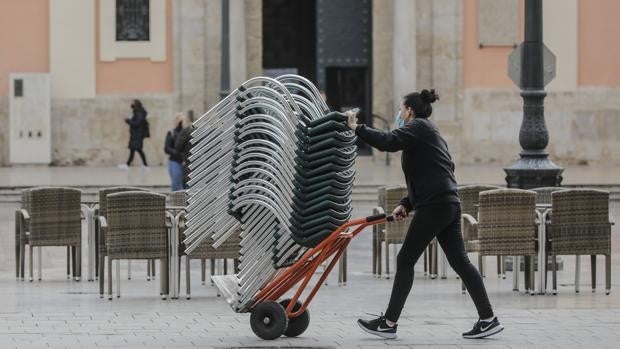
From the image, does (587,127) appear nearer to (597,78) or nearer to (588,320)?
(597,78)

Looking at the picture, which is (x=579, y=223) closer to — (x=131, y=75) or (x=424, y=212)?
(x=424, y=212)

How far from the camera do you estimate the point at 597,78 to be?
3922cm

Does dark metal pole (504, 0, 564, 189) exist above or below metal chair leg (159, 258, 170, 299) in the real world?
above

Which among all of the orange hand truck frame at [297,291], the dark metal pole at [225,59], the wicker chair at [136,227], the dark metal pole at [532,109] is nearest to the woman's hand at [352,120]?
the orange hand truck frame at [297,291]

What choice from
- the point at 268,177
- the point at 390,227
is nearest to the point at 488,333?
the point at 268,177

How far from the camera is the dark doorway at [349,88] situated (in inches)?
1601

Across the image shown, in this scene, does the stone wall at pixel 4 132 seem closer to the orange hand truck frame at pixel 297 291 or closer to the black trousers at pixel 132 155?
the black trousers at pixel 132 155

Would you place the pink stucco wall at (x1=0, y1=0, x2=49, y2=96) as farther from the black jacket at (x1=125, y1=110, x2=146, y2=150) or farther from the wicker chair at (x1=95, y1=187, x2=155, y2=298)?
the wicker chair at (x1=95, y1=187, x2=155, y2=298)

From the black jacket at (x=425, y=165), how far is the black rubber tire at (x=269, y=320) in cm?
118

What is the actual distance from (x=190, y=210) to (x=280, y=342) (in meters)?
1.35

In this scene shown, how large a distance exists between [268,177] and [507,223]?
3501 mm

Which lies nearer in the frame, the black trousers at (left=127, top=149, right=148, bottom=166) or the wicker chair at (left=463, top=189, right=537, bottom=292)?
the wicker chair at (left=463, top=189, right=537, bottom=292)

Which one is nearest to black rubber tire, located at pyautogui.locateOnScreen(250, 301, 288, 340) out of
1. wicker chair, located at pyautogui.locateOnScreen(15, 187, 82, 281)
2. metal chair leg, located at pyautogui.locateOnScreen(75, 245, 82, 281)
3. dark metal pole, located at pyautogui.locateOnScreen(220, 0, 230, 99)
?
wicker chair, located at pyautogui.locateOnScreen(15, 187, 82, 281)

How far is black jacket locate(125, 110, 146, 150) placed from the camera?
36719 millimetres
